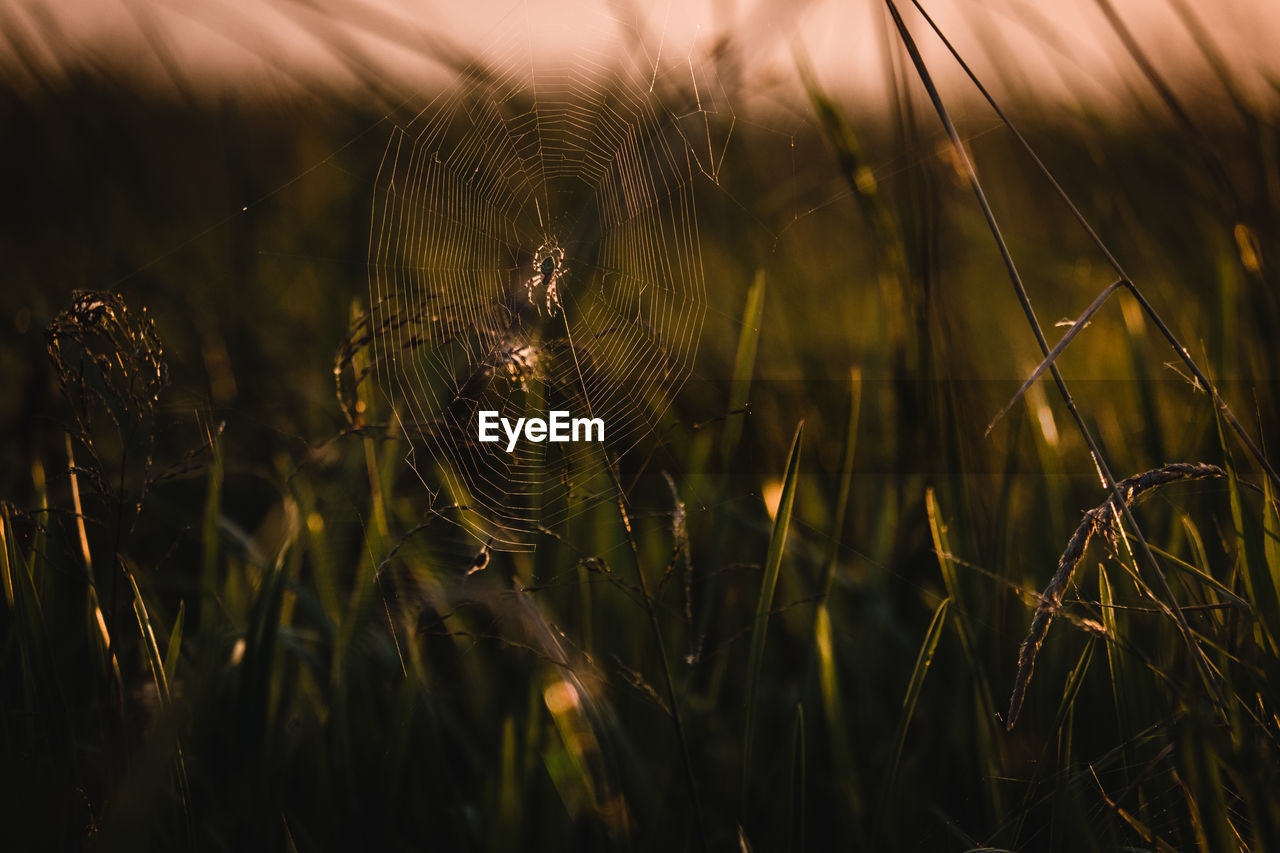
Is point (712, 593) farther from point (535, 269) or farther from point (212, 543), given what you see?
point (535, 269)

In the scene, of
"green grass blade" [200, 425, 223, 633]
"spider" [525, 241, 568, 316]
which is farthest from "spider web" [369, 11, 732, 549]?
"green grass blade" [200, 425, 223, 633]

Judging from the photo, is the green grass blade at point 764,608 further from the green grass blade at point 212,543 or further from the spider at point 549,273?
the spider at point 549,273

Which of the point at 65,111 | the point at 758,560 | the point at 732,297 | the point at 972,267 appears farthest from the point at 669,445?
the point at 972,267

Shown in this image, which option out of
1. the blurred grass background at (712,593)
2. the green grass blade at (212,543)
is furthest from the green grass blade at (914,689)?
the green grass blade at (212,543)

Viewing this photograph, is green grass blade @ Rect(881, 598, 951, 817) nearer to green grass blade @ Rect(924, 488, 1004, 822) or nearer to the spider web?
green grass blade @ Rect(924, 488, 1004, 822)

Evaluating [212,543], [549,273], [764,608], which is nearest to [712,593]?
[764,608]
